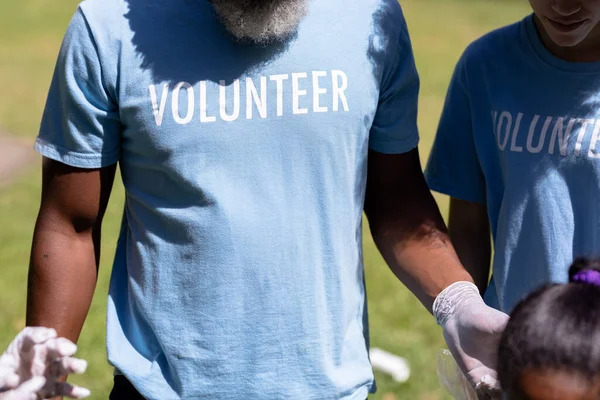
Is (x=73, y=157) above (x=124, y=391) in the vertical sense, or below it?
above

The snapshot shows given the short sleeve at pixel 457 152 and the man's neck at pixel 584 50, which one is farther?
the short sleeve at pixel 457 152

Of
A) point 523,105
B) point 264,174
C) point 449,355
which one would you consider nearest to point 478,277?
point 449,355

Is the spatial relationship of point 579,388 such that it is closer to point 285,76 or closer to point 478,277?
point 285,76

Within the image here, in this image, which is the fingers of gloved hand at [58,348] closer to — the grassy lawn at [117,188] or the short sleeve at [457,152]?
the short sleeve at [457,152]

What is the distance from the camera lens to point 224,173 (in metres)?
2.31

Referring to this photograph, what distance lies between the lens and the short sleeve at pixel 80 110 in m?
2.29

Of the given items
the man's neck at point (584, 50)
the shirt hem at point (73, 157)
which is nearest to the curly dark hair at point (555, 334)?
the man's neck at point (584, 50)

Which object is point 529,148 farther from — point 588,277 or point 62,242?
point 62,242

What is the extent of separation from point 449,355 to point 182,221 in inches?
32.0

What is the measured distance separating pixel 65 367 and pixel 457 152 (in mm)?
1217

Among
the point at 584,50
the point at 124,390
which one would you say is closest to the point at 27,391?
the point at 124,390

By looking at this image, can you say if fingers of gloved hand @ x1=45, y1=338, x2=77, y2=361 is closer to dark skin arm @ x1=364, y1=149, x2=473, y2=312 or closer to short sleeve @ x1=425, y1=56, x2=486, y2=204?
dark skin arm @ x1=364, y1=149, x2=473, y2=312

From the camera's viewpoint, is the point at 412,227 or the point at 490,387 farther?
the point at 412,227

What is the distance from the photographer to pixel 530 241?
2596 mm
